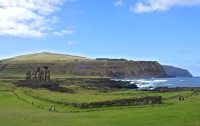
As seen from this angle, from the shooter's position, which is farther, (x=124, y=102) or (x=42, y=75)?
(x=42, y=75)

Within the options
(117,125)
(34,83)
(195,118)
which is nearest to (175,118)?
(195,118)

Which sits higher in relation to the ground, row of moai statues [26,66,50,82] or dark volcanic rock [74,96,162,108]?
row of moai statues [26,66,50,82]

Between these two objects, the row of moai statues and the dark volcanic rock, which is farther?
the row of moai statues

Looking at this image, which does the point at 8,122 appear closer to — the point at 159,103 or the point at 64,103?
the point at 64,103

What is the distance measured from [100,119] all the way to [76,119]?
81.8 inches

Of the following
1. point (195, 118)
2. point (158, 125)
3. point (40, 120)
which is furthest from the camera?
point (40, 120)

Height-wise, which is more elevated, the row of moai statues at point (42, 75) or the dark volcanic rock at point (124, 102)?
the row of moai statues at point (42, 75)

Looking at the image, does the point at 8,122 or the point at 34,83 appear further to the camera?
the point at 34,83

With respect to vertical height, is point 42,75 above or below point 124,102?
above

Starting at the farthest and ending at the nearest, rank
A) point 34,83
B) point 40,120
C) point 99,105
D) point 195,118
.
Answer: point 34,83 → point 99,105 → point 40,120 → point 195,118

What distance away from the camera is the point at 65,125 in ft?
89.3

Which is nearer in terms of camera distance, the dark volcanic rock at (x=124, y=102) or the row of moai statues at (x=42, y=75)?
the dark volcanic rock at (x=124, y=102)

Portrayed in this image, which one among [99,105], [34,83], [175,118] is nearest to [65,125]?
[175,118]

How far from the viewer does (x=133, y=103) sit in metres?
44.6
